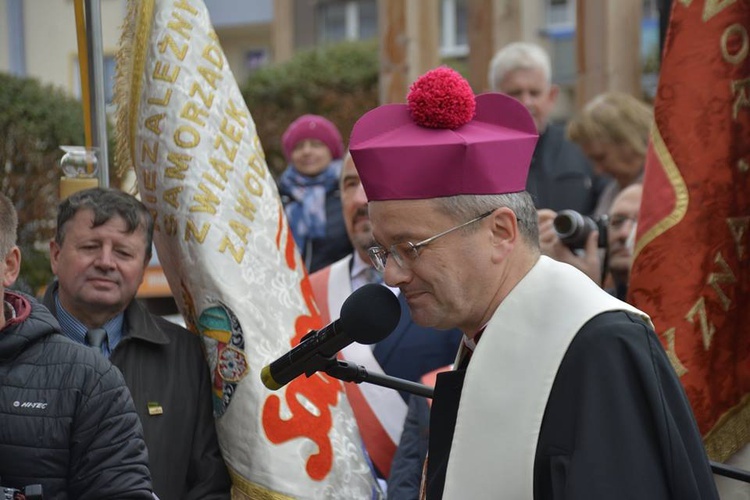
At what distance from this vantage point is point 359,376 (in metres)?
2.67

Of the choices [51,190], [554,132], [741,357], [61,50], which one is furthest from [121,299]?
[61,50]

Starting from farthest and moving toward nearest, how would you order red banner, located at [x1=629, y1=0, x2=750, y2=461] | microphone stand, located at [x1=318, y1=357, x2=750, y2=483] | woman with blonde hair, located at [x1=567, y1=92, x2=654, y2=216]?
woman with blonde hair, located at [x1=567, y1=92, x2=654, y2=216] → red banner, located at [x1=629, y1=0, x2=750, y2=461] → microphone stand, located at [x1=318, y1=357, x2=750, y2=483]

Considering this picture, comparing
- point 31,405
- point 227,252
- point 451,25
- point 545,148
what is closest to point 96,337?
point 227,252

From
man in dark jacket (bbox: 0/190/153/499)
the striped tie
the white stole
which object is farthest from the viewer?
the striped tie

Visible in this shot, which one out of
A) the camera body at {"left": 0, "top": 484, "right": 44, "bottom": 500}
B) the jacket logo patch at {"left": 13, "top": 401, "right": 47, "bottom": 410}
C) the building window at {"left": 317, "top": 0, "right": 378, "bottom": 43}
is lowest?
the camera body at {"left": 0, "top": 484, "right": 44, "bottom": 500}

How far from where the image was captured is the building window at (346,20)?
31.5m

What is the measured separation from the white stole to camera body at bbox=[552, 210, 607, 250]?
1937 millimetres

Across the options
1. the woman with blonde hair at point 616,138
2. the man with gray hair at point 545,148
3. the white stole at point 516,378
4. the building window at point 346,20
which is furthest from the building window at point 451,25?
the white stole at point 516,378

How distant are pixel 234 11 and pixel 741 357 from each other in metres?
27.9

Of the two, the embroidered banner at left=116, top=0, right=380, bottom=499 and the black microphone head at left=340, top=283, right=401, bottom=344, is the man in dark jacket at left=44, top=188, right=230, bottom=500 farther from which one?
the black microphone head at left=340, top=283, right=401, bottom=344

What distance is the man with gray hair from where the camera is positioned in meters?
5.32

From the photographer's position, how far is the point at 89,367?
2.98m

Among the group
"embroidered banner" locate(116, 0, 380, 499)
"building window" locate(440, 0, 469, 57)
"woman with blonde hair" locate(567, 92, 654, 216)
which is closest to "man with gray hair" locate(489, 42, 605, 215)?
"woman with blonde hair" locate(567, 92, 654, 216)

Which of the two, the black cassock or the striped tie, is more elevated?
the black cassock
